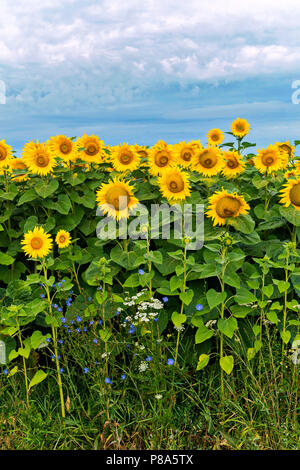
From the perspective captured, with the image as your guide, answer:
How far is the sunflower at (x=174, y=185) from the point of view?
4.20m

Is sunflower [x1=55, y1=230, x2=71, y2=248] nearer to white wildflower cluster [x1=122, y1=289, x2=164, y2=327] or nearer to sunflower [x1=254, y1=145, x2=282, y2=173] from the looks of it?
white wildflower cluster [x1=122, y1=289, x2=164, y2=327]

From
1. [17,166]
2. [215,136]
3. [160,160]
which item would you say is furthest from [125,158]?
[215,136]

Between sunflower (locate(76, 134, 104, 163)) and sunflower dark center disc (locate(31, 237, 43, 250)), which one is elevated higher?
sunflower (locate(76, 134, 104, 163))

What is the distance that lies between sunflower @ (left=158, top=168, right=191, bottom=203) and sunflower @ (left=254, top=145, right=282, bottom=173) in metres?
0.97

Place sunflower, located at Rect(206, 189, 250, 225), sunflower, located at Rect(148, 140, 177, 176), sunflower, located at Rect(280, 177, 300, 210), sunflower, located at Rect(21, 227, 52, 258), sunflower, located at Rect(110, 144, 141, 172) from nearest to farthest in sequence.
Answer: sunflower, located at Rect(21, 227, 52, 258)
sunflower, located at Rect(206, 189, 250, 225)
sunflower, located at Rect(280, 177, 300, 210)
sunflower, located at Rect(148, 140, 177, 176)
sunflower, located at Rect(110, 144, 141, 172)

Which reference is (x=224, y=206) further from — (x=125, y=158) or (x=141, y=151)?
(x=141, y=151)

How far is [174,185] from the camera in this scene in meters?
4.20

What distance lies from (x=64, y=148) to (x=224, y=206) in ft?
5.72

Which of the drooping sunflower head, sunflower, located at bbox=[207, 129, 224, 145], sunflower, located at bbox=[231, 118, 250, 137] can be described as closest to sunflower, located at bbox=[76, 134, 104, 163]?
the drooping sunflower head

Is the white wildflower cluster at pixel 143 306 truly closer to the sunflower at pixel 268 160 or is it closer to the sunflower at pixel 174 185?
the sunflower at pixel 174 185

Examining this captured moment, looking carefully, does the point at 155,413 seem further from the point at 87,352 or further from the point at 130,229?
the point at 130,229

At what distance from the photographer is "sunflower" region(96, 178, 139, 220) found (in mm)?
4164

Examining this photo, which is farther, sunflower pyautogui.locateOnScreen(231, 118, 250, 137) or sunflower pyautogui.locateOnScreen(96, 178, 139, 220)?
sunflower pyautogui.locateOnScreen(231, 118, 250, 137)
